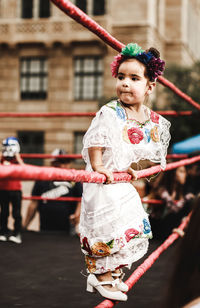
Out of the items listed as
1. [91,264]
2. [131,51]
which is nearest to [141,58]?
[131,51]

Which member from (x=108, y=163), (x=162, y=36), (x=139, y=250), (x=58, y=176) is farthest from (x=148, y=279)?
(x=162, y=36)

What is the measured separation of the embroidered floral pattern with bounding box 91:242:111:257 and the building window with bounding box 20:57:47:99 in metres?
17.2

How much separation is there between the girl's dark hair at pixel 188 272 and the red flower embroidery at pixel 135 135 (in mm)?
1041

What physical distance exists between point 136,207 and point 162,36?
18121 mm

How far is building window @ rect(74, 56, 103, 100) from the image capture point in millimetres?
18438

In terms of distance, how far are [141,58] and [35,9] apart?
17.8m

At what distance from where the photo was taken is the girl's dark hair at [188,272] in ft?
2.54

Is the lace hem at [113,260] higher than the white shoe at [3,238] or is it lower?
higher

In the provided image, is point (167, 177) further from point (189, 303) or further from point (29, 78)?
point (29, 78)

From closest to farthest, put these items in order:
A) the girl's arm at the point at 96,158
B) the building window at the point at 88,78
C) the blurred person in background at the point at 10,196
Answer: the girl's arm at the point at 96,158 → the blurred person in background at the point at 10,196 → the building window at the point at 88,78

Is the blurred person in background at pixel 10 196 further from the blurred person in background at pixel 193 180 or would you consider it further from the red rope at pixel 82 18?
the red rope at pixel 82 18

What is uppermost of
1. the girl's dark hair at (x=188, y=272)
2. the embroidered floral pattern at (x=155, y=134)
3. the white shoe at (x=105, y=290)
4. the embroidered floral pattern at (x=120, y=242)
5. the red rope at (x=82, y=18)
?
the red rope at (x=82, y=18)

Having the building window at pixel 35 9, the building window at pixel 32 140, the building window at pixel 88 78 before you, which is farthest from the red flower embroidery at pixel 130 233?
the building window at pixel 35 9

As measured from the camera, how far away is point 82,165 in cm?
1683
